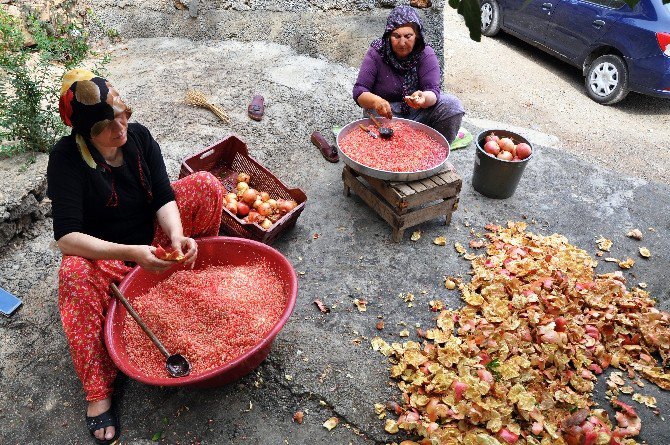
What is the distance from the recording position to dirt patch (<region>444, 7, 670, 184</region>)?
5.73 meters

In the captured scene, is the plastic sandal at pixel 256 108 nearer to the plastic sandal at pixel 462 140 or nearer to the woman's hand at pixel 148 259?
the plastic sandal at pixel 462 140

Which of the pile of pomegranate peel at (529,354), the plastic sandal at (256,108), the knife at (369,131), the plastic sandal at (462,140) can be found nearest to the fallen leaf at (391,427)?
the pile of pomegranate peel at (529,354)

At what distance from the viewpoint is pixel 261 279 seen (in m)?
2.63

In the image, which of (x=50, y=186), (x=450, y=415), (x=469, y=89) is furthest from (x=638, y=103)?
(x=50, y=186)

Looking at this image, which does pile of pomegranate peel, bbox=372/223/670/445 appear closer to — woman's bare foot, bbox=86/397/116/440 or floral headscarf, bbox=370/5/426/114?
woman's bare foot, bbox=86/397/116/440

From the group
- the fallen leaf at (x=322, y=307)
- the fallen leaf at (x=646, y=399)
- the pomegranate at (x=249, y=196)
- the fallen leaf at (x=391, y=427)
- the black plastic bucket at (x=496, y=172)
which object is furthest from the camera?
the black plastic bucket at (x=496, y=172)

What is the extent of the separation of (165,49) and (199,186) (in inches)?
157

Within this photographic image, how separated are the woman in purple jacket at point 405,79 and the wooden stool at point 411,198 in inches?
25.2

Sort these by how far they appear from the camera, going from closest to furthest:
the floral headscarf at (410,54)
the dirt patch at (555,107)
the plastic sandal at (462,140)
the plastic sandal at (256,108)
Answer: the floral headscarf at (410,54) → the plastic sandal at (256,108) → the plastic sandal at (462,140) → the dirt patch at (555,107)

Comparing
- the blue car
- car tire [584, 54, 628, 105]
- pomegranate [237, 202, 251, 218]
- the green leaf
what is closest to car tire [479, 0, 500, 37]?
the blue car

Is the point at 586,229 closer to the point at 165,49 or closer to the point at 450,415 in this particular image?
the point at 450,415

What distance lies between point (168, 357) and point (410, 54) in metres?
2.97

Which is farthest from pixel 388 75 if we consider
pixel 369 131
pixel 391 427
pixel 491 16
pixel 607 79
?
pixel 491 16

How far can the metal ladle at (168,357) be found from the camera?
2.22 meters
